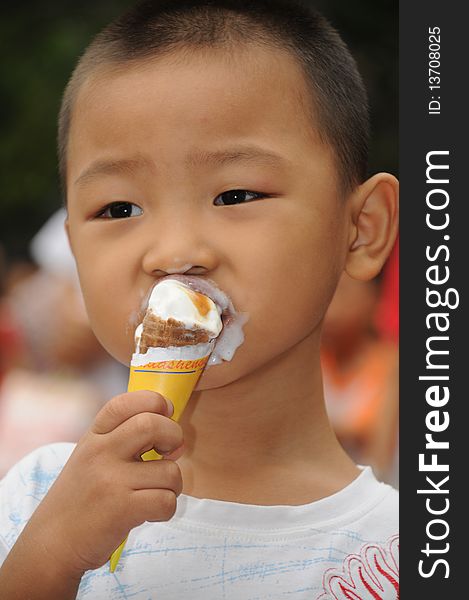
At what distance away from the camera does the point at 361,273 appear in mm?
2057

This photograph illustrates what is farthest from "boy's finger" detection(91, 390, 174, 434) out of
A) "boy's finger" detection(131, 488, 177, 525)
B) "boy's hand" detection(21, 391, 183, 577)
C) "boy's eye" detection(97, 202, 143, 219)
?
"boy's eye" detection(97, 202, 143, 219)

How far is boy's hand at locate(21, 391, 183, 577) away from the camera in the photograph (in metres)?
1.54

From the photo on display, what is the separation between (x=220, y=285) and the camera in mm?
1722

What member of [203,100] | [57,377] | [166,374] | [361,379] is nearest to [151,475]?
[166,374]

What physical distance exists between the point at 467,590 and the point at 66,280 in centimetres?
462

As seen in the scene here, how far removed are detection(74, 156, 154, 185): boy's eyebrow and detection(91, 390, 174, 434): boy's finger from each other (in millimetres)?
409

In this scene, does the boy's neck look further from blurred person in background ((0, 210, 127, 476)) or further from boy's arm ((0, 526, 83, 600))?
blurred person in background ((0, 210, 127, 476))

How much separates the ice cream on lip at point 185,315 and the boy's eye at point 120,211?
151mm

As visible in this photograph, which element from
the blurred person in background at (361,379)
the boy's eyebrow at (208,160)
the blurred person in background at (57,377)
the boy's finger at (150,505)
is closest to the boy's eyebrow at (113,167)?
the boy's eyebrow at (208,160)

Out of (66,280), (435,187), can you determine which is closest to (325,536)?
(435,187)

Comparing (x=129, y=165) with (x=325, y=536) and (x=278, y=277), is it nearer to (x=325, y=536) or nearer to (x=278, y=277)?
(x=278, y=277)

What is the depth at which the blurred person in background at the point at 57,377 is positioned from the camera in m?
4.72

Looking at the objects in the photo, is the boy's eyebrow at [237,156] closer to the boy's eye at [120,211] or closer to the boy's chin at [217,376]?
the boy's eye at [120,211]

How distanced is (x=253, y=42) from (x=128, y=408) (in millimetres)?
733
